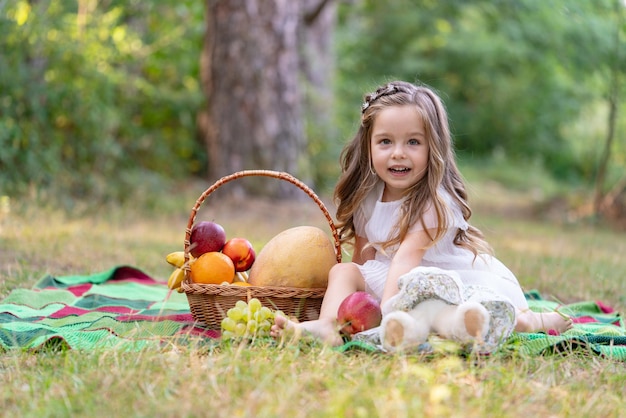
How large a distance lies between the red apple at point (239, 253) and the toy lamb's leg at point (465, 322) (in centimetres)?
103

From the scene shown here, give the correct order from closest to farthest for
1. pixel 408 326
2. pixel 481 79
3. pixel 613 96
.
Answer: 1. pixel 408 326
2. pixel 613 96
3. pixel 481 79

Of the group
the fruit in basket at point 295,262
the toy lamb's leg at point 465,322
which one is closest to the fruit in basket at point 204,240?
the fruit in basket at point 295,262

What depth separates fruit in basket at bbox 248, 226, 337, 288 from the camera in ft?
9.80

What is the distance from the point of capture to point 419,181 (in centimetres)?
309

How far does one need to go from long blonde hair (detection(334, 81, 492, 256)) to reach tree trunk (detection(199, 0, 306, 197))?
13.9ft

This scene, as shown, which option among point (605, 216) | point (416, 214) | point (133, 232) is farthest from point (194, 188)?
point (416, 214)

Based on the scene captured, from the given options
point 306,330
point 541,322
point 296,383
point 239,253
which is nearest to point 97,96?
→ point 239,253

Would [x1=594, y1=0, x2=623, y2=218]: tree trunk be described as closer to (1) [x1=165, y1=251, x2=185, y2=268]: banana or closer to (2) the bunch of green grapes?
(1) [x1=165, y1=251, x2=185, y2=268]: banana

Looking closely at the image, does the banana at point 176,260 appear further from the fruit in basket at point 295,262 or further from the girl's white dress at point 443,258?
the girl's white dress at point 443,258

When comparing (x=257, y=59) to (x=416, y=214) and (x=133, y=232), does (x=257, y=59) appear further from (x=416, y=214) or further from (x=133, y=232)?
(x=416, y=214)

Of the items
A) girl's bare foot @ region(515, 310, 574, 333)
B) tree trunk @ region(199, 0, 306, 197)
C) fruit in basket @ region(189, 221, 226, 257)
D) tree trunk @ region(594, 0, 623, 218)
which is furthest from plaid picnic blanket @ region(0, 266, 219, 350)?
tree trunk @ region(594, 0, 623, 218)

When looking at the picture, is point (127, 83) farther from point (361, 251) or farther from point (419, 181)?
point (419, 181)

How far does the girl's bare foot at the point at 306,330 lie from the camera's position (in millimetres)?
2518

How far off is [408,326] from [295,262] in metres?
0.76
